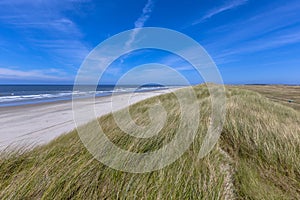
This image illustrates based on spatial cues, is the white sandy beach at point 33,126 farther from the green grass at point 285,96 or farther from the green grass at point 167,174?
the green grass at point 285,96

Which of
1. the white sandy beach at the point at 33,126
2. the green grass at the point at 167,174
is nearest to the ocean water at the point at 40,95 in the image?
the white sandy beach at the point at 33,126

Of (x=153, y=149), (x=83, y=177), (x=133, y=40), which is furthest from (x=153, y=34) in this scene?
(x=83, y=177)

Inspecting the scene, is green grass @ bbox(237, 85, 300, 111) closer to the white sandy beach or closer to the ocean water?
the white sandy beach

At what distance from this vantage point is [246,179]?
1.77m

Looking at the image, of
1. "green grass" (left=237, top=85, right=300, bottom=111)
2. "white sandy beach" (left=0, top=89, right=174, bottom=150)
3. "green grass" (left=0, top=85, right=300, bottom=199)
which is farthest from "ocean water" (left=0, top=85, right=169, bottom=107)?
"green grass" (left=237, top=85, right=300, bottom=111)

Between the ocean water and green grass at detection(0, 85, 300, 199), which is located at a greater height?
green grass at detection(0, 85, 300, 199)

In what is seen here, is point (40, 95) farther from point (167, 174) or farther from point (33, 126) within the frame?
point (167, 174)

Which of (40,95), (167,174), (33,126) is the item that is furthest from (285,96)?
(40,95)

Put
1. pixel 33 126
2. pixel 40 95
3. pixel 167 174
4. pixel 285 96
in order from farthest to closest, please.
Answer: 1. pixel 40 95
2. pixel 285 96
3. pixel 33 126
4. pixel 167 174

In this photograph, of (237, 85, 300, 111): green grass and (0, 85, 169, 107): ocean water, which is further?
(0, 85, 169, 107): ocean water

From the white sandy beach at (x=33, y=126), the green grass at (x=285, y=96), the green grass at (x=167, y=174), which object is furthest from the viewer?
the green grass at (x=285, y=96)

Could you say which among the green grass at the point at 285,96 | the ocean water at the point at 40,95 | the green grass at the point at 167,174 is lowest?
the ocean water at the point at 40,95

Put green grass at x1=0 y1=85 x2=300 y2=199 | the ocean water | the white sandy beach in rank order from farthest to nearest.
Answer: the ocean water < the white sandy beach < green grass at x1=0 y1=85 x2=300 y2=199

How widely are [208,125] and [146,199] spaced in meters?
2.12
